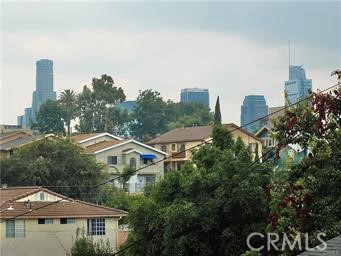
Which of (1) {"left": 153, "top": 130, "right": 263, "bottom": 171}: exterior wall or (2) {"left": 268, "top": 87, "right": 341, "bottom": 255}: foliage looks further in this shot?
(1) {"left": 153, "top": 130, "right": 263, "bottom": 171}: exterior wall

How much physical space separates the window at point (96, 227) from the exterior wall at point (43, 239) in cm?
26

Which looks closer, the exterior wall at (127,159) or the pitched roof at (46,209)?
the pitched roof at (46,209)

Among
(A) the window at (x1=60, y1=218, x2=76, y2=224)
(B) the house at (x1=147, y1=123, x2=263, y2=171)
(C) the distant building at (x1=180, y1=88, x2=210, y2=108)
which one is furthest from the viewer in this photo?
(C) the distant building at (x1=180, y1=88, x2=210, y2=108)

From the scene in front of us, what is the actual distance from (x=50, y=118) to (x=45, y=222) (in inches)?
2072

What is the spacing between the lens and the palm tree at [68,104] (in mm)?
86562

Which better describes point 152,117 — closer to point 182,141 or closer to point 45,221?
point 182,141

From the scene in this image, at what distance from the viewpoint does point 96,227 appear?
33.2 m

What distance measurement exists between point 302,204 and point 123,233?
1981cm

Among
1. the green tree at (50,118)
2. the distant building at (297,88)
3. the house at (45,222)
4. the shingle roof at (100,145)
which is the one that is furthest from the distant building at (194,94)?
the house at (45,222)

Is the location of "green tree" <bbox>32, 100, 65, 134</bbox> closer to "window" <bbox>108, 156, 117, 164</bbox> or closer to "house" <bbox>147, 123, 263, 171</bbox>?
"house" <bbox>147, 123, 263, 171</bbox>

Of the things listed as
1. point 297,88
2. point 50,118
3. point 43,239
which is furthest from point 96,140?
point 43,239

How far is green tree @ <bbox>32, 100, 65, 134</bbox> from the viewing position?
275 ft

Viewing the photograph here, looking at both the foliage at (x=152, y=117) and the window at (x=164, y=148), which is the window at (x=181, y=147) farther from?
the foliage at (x=152, y=117)

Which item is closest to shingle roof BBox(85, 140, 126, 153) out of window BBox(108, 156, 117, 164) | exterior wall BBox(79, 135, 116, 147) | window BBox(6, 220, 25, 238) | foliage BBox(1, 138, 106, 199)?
window BBox(108, 156, 117, 164)
